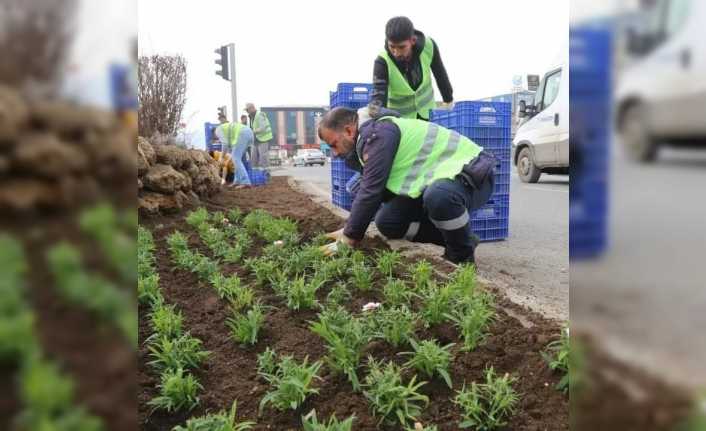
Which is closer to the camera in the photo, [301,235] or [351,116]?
[351,116]

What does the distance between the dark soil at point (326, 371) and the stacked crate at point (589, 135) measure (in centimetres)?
118

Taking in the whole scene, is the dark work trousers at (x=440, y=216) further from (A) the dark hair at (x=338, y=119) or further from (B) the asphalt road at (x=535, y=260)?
(A) the dark hair at (x=338, y=119)

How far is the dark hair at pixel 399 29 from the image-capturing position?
343 centimetres

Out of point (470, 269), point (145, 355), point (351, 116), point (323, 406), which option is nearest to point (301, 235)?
point (351, 116)

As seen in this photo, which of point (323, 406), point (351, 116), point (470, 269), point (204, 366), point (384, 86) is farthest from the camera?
point (384, 86)

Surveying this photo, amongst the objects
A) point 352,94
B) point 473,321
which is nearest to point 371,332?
point 473,321

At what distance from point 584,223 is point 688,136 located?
106 millimetres

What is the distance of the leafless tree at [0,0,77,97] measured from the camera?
259mm

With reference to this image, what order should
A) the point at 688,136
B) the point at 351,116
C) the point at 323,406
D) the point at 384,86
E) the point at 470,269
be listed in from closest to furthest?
1. the point at 688,136
2. the point at 323,406
3. the point at 470,269
4. the point at 351,116
5. the point at 384,86

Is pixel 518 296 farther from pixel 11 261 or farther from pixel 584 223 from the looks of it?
pixel 11 261

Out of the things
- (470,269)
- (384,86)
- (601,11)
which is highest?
(384,86)

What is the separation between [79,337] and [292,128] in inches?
2109

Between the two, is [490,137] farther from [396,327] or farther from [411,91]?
[396,327]

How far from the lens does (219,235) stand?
12.8 ft
